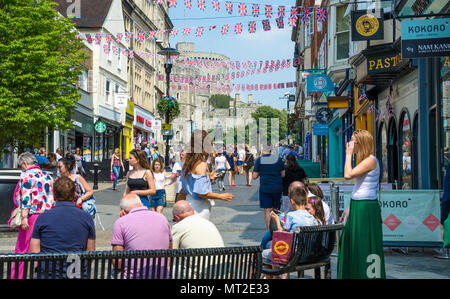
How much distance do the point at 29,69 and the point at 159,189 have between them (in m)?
12.2

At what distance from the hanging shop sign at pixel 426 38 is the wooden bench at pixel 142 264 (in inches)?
272

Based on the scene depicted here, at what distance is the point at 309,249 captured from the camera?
240 inches

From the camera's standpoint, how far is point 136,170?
393 inches

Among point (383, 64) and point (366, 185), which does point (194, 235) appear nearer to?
point (366, 185)

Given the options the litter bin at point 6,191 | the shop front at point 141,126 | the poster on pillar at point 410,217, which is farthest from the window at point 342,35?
the shop front at point 141,126

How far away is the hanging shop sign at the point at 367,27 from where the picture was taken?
17.3m

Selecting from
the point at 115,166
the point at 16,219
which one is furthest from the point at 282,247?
the point at 115,166

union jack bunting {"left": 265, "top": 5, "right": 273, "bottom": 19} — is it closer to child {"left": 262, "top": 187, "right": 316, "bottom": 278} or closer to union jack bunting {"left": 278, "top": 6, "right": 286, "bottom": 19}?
union jack bunting {"left": 278, "top": 6, "right": 286, "bottom": 19}

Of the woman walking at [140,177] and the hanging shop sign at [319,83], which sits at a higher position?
the hanging shop sign at [319,83]

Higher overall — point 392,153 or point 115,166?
point 392,153

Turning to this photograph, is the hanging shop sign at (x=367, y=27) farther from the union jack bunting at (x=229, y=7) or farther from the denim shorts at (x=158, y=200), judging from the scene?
the denim shorts at (x=158, y=200)

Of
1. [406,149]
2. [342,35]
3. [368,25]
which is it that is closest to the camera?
[406,149]
